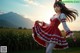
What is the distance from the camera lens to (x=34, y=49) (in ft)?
22.5

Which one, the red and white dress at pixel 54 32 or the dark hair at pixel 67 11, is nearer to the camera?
the red and white dress at pixel 54 32

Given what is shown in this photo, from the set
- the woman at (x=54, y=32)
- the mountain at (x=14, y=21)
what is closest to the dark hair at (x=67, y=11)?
the woman at (x=54, y=32)

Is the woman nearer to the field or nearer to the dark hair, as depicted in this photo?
the dark hair

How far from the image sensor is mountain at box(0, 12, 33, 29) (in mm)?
6352

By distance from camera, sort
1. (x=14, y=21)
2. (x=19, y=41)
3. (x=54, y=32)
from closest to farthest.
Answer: (x=54, y=32) → (x=14, y=21) → (x=19, y=41)

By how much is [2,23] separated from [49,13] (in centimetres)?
105

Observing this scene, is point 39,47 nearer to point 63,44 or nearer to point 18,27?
point 18,27

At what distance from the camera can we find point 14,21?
6.43 metres

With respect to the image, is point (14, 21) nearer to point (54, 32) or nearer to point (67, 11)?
point (67, 11)

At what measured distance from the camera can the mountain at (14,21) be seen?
250 inches

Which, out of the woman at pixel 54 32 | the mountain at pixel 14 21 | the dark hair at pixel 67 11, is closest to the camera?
the woman at pixel 54 32

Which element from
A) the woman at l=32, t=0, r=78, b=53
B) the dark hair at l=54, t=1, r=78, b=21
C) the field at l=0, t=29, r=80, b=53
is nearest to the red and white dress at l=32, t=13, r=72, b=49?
the woman at l=32, t=0, r=78, b=53

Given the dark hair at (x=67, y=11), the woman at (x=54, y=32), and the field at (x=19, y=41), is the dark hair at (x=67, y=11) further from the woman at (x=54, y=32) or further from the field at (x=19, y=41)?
the field at (x=19, y=41)

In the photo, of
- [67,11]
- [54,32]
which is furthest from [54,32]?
[67,11]
